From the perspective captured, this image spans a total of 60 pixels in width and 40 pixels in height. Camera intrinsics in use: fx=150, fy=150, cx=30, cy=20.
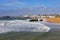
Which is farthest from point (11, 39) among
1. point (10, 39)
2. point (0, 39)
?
point (0, 39)

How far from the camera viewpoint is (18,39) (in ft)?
49.4

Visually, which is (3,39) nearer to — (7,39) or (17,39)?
(7,39)


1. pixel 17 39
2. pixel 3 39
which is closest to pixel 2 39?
pixel 3 39

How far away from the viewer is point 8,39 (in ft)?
48.6

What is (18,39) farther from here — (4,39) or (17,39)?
(4,39)

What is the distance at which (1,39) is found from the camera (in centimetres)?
1470

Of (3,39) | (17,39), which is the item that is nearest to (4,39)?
(3,39)

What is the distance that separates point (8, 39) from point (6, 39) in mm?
200

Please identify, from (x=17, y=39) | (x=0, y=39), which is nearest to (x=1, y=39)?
(x=0, y=39)

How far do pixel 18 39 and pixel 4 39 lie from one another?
1.38 m

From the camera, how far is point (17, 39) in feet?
49.4

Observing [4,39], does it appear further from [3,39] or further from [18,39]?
[18,39]

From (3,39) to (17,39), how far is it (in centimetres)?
138

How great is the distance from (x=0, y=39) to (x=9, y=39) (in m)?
0.87
